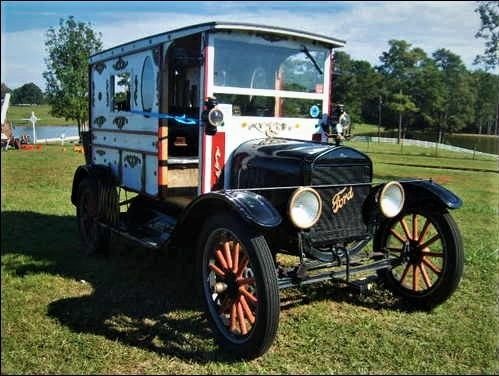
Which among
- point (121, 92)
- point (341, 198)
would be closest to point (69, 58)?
point (121, 92)

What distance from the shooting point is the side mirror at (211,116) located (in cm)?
462

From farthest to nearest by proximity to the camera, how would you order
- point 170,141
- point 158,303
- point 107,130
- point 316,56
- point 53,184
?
point 53,184
point 107,130
point 170,141
point 316,56
point 158,303

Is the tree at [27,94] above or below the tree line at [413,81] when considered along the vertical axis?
below

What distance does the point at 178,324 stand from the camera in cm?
437

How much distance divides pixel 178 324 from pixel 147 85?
8.69ft

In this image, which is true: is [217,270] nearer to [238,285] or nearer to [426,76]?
[238,285]

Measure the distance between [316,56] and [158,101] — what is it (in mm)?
1683

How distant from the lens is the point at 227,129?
Result: 4.95 metres

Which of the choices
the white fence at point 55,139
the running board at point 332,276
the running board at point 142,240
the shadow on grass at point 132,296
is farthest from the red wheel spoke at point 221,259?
the white fence at point 55,139

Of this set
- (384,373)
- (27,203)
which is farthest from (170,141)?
(27,203)

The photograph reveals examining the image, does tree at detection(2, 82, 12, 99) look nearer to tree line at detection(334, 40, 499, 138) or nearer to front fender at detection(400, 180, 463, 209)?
tree line at detection(334, 40, 499, 138)

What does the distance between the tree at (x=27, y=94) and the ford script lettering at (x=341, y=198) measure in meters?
2.41

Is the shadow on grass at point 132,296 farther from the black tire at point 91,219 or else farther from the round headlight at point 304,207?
the round headlight at point 304,207

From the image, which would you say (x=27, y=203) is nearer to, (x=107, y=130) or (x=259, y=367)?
(x=107, y=130)
